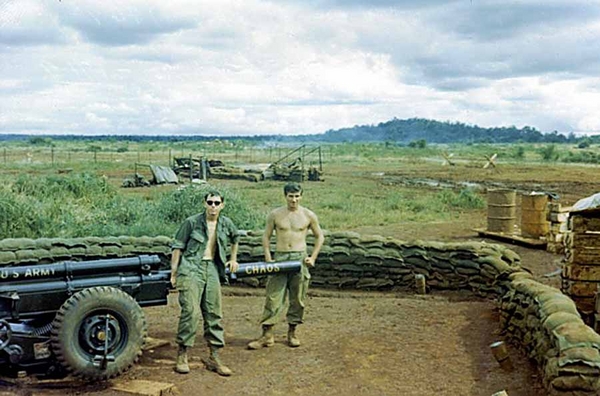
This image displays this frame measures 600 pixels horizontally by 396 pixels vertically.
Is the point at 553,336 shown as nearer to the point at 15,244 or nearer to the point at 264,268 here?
the point at 264,268

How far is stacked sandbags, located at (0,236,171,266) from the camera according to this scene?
1014 cm

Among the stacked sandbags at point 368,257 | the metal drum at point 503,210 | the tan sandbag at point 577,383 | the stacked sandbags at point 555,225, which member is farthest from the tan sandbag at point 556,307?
the metal drum at point 503,210

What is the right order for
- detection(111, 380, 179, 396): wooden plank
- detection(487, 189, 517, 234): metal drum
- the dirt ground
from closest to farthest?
detection(111, 380, 179, 396): wooden plank, the dirt ground, detection(487, 189, 517, 234): metal drum

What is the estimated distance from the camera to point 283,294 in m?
7.98

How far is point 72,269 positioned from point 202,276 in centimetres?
116

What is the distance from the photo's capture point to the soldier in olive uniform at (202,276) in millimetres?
7062

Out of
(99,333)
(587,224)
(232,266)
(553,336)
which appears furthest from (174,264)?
(587,224)

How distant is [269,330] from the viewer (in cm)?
799

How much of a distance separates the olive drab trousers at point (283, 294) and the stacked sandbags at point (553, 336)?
2176mm

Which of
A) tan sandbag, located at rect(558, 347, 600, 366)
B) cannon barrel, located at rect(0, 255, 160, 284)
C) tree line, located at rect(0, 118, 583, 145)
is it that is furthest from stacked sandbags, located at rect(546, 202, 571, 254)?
tree line, located at rect(0, 118, 583, 145)

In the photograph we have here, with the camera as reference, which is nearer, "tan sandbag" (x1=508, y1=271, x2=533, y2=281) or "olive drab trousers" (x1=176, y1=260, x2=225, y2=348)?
"olive drab trousers" (x1=176, y1=260, x2=225, y2=348)

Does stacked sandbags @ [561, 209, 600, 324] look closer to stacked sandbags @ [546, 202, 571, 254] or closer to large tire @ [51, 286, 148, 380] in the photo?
large tire @ [51, 286, 148, 380]

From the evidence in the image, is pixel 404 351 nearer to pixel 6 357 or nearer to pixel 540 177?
pixel 6 357

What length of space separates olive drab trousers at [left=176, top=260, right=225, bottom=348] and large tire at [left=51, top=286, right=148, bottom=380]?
0.42 meters
